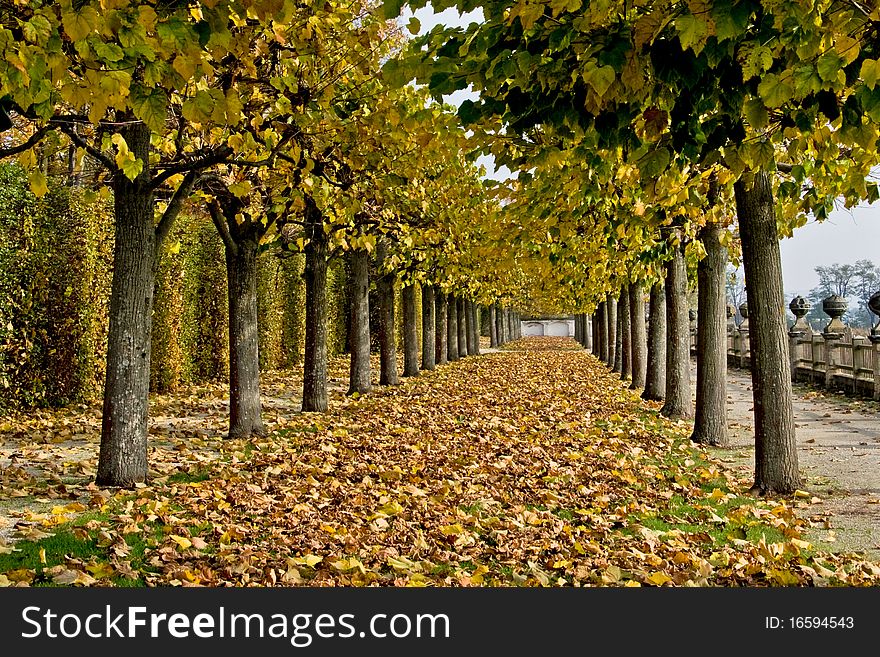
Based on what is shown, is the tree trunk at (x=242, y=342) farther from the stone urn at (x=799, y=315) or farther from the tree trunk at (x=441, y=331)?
the stone urn at (x=799, y=315)

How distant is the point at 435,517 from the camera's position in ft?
22.0

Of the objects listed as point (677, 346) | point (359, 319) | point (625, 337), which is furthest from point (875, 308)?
point (359, 319)

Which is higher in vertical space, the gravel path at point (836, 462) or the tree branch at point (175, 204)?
the tree branch at point (175, 204)

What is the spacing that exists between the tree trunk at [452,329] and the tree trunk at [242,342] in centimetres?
2148

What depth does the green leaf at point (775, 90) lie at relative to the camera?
3.85m

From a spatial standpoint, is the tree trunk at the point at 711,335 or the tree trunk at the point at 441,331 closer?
the tree trunk at the point at 711,335

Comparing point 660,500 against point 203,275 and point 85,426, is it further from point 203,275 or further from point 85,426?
point 203,275

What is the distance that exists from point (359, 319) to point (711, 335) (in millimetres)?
8392

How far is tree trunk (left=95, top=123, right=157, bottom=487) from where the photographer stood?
8.07 metres

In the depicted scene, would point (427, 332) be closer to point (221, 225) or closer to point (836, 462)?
point (221, 225)

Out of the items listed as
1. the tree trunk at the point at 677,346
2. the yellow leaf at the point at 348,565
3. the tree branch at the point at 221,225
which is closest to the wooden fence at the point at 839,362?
the tree trunk at the point at 677,346

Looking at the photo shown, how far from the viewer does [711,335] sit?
1182cm

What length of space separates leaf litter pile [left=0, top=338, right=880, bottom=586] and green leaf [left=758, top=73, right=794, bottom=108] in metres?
2.93

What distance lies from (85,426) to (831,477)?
34.3 ft
